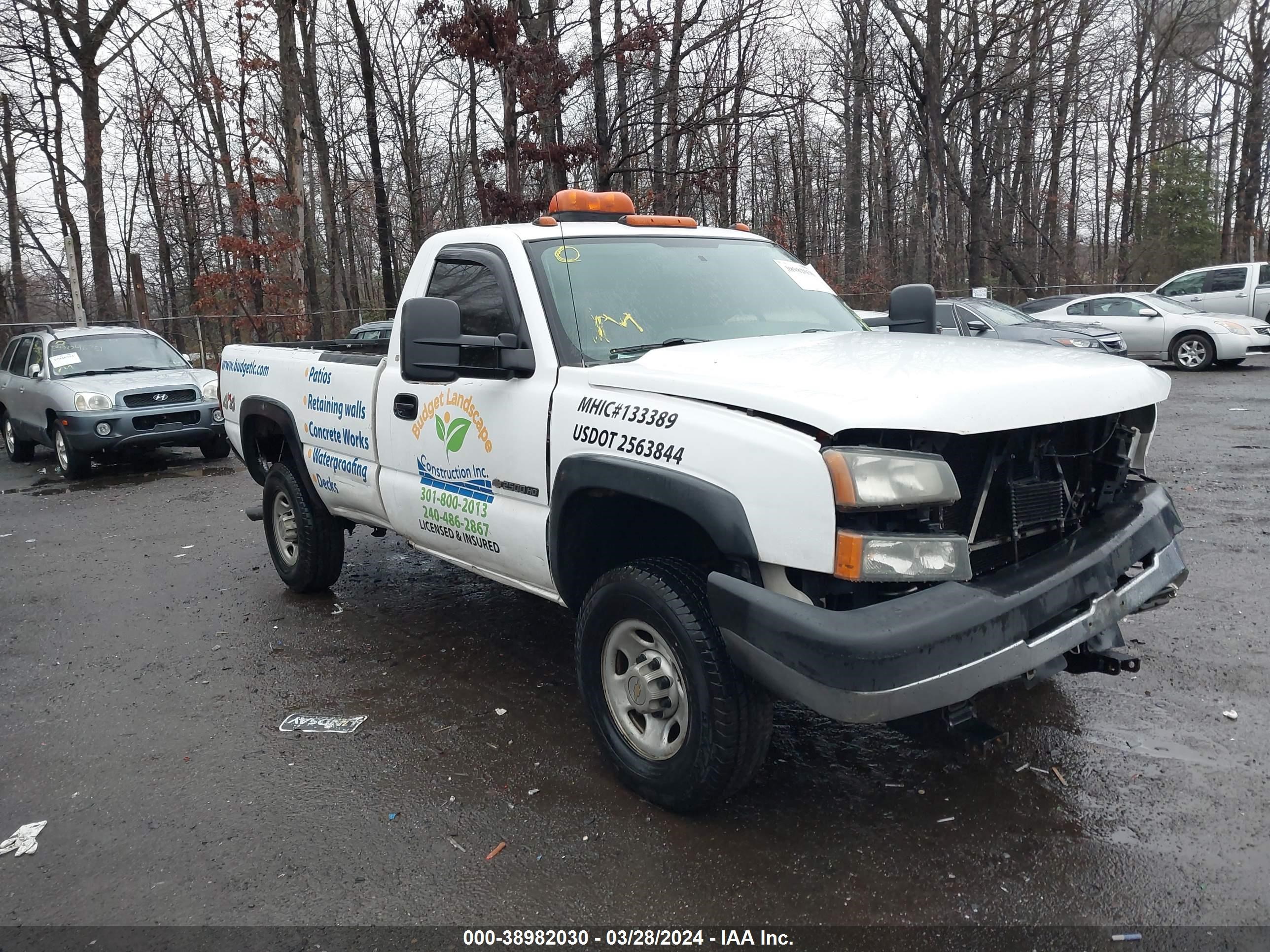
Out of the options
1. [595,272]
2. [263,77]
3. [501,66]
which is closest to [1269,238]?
[501,66]

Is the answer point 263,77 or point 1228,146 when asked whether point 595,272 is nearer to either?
point 263,77

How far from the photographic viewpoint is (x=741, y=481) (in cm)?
283

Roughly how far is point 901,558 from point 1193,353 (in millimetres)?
17309

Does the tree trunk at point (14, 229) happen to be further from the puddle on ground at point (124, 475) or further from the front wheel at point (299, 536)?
the front wheel at point (299, 536)

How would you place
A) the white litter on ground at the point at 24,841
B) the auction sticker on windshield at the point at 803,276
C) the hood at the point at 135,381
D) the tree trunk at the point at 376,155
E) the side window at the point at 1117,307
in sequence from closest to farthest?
1. the white litter on ground at the point at 24,841
2. the auction sticker on windshield at the point at 803,276
3. the hood at the point at 135,381
4. the side window at the point at 1117,307
5. the tree trunk at the point at 376,155

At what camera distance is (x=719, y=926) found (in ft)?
8.94

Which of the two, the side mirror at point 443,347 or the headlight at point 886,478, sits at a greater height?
the side mirror at point 443,347

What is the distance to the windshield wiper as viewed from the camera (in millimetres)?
3740

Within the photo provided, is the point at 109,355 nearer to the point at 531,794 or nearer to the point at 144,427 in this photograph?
the point at 144,427

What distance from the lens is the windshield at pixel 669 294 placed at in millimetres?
3865

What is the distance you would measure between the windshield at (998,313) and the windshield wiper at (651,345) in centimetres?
1284

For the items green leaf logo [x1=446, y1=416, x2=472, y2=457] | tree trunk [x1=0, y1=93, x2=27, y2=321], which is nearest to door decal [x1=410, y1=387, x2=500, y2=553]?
green leaf logo [x1=446, y1=416, x2=472, y2=457]

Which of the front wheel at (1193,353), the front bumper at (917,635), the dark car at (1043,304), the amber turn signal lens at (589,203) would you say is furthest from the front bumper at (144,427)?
the dark car at (1043,304)

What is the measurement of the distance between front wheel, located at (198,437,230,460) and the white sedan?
47.8 ft
